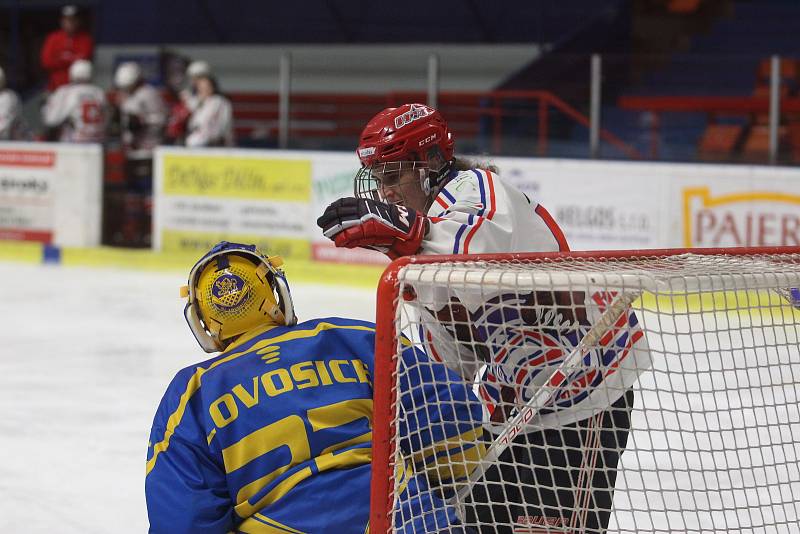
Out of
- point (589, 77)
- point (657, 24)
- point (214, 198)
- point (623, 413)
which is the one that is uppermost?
point (657, 24)

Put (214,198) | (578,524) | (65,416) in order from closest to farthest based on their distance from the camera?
(578,524) → (65,416) → (214,198)

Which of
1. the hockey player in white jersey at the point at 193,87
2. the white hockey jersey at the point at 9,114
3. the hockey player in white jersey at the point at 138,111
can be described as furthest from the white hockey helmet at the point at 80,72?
the hockey player in white jersey at the point at 193,87

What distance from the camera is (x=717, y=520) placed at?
106 inches

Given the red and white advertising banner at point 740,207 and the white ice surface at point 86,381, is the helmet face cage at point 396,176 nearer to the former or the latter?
the white ice surface at point 86,381

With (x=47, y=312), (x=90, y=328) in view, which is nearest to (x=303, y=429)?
(x=90, y=328)

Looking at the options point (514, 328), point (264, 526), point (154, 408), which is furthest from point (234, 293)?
point (154, 408)

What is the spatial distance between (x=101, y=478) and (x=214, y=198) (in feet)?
17.6

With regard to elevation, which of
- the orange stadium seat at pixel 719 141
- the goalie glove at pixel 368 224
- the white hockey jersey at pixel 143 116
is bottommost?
the goalie glove at pixel 368 224

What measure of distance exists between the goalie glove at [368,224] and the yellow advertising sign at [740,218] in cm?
516

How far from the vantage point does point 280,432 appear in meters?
2.00

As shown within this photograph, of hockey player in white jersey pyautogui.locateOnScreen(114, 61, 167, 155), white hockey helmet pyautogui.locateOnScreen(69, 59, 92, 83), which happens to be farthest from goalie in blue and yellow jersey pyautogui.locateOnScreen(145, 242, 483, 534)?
white hockey helmet pyautogui.locateOnScreen(69, 59, 92, 83)

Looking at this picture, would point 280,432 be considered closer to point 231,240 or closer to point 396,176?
point 396,176

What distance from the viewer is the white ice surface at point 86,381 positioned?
3568 mm

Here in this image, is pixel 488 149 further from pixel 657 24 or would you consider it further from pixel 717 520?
pixel 717 520
